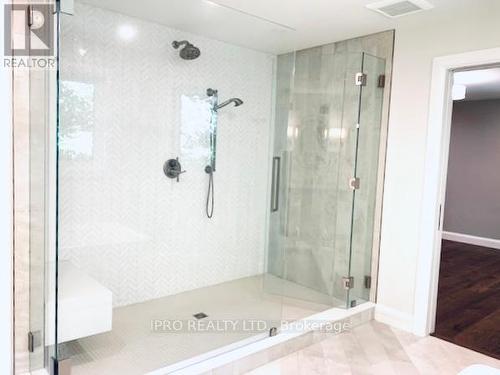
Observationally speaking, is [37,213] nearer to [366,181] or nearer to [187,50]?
[187,50]

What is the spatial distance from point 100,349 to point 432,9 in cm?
316

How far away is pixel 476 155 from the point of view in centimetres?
621

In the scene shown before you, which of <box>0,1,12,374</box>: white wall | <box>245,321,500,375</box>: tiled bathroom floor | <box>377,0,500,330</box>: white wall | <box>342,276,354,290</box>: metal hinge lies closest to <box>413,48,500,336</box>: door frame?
<box>377,0,500,330</box>: white wall

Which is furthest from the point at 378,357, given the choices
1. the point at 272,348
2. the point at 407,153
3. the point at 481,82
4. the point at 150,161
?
the point at 481,82

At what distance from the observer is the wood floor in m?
2.99

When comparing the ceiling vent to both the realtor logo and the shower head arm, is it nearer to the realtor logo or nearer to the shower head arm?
the shower head arm

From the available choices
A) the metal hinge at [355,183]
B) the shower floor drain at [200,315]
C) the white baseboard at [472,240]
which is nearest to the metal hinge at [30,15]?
the shower floor drain at [200,315]

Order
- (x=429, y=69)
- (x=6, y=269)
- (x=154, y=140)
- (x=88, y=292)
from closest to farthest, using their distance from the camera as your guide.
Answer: (x=6, y=269) < (x=88, y=292) < (x=429, y=69) < (x=154, y=140)

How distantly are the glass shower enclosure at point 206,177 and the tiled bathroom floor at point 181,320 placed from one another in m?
0.01

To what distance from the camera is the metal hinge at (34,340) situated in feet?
6.66

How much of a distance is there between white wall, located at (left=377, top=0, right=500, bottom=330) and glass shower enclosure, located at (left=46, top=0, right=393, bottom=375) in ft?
0.39

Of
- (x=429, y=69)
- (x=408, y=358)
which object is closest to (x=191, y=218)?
(x=408, y=358)

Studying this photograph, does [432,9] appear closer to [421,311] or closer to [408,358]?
[421,311]

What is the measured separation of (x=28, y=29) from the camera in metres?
1.93
